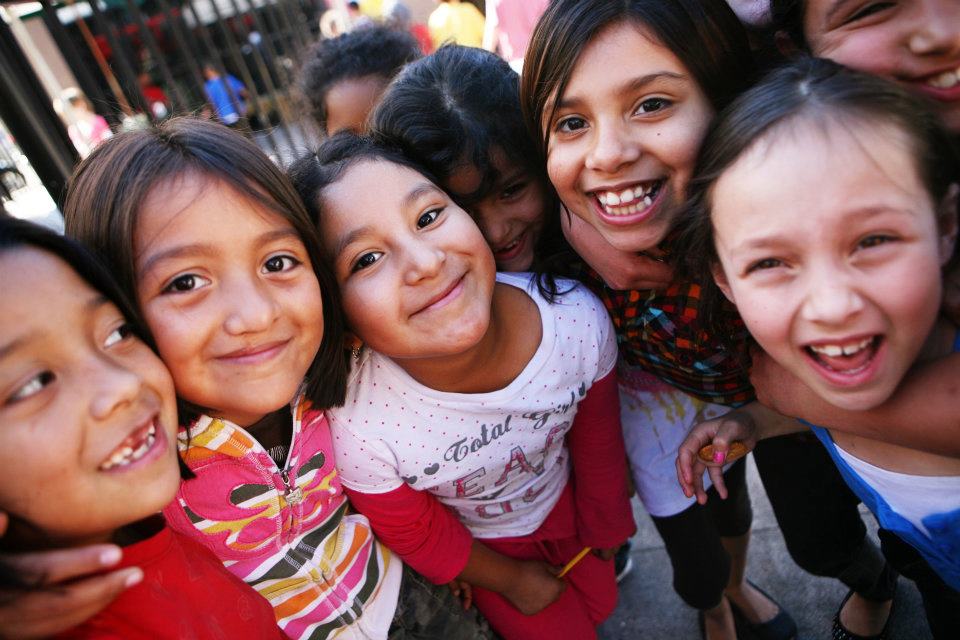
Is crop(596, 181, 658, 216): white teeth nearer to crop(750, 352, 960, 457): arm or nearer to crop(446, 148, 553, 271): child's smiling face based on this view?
crop(446, 148, 553, 271): child's smiling face

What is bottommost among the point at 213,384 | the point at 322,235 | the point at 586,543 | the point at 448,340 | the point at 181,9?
the point at 586,543

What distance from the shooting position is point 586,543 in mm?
1888

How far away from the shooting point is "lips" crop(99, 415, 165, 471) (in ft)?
3.20

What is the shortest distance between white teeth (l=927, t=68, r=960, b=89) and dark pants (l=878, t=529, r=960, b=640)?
1.01 metres

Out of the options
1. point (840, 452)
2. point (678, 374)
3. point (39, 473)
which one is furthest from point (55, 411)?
point (840, 452)

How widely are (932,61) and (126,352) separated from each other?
1.59 metres

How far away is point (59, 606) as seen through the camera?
0.87 metres

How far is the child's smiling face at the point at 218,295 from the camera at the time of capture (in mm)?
1178

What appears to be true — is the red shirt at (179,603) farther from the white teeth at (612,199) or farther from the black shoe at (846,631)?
the black shoe at (846,631)

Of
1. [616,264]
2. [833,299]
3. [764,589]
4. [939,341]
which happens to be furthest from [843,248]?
[764,589]

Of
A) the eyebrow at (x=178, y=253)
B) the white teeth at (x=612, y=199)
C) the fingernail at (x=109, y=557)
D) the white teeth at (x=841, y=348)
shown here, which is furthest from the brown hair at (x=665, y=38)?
the fingernail at (x=109, y=557)

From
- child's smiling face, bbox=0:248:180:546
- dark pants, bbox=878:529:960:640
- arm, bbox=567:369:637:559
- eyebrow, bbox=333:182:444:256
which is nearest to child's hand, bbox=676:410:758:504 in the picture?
arm, bbox=567:369:637:559

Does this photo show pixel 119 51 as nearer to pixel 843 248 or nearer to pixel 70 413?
pixel 70 413

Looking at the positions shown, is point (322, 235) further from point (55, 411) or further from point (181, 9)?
point (181, 9)
